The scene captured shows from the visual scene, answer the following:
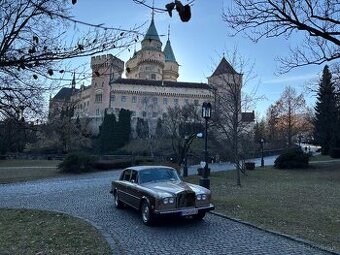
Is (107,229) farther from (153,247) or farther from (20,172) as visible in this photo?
(20,172)

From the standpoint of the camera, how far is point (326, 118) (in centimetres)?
5069

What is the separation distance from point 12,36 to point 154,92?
300 feet

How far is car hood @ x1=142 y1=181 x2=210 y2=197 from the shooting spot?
1096 centimetres

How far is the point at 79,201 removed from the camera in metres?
17.3

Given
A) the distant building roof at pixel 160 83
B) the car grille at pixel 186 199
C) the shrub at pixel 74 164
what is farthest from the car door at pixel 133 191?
the distant building roof at pixel 160 83

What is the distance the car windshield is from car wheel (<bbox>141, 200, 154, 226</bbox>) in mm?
1118

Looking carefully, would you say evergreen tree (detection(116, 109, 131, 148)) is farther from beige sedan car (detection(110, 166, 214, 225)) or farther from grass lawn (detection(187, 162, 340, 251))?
beige sedan car (detection(110, 166, 214, 225))

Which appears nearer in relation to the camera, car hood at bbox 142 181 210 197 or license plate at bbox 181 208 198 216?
license plate at bbox 181 208 198 216

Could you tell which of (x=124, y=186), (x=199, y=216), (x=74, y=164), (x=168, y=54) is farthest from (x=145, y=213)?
(x=168, y=54)

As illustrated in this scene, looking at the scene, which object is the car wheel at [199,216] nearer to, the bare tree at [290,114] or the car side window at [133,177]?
the car side window at [133,177]

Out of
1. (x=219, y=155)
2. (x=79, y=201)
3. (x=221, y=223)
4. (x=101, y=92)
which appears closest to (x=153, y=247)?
(x=221, y=223)


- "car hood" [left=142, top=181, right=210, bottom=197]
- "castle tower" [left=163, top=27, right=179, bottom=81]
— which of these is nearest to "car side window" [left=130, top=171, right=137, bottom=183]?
"car hood" [left=142, top=181, right=210, bottom=197]

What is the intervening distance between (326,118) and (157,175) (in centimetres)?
4326

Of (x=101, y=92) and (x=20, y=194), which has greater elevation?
(x=101, y=92)
